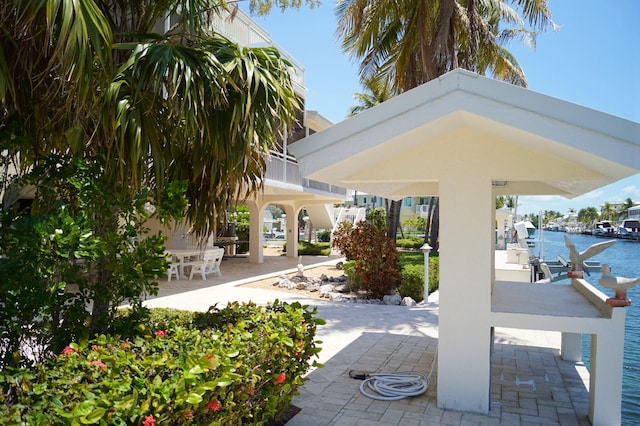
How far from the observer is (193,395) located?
2.64m

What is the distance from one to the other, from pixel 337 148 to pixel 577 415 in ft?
12.2

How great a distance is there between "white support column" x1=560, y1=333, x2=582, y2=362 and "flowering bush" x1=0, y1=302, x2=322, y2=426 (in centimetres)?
460

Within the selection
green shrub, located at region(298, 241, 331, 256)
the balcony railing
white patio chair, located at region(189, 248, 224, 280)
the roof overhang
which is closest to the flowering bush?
the roof overhang

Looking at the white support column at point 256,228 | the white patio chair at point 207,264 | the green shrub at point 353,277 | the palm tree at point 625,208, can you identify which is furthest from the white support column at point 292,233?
the palm tree at point 625,208

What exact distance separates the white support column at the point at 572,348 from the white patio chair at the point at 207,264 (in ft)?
36.2

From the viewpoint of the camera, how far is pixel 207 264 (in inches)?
611

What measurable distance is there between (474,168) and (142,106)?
3284 millimetres

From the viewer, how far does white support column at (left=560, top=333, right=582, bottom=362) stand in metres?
6.72

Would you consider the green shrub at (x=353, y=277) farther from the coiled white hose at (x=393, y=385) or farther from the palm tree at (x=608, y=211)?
the palm tree at (x=608, y=211)

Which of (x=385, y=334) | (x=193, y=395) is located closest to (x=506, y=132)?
(x=193, y=395)

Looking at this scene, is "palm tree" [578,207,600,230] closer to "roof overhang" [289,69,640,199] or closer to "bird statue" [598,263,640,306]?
"bird statue" [598,263,640,306]

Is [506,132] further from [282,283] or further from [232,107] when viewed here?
[282,283]

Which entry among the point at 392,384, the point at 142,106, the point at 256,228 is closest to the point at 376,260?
the point at 392,384

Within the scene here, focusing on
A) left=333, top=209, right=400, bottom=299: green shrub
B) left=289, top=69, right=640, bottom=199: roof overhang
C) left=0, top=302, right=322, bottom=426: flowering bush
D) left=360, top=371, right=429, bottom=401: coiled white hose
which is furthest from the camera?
left=333, top=209, right=400, bottom=299: green shrub
